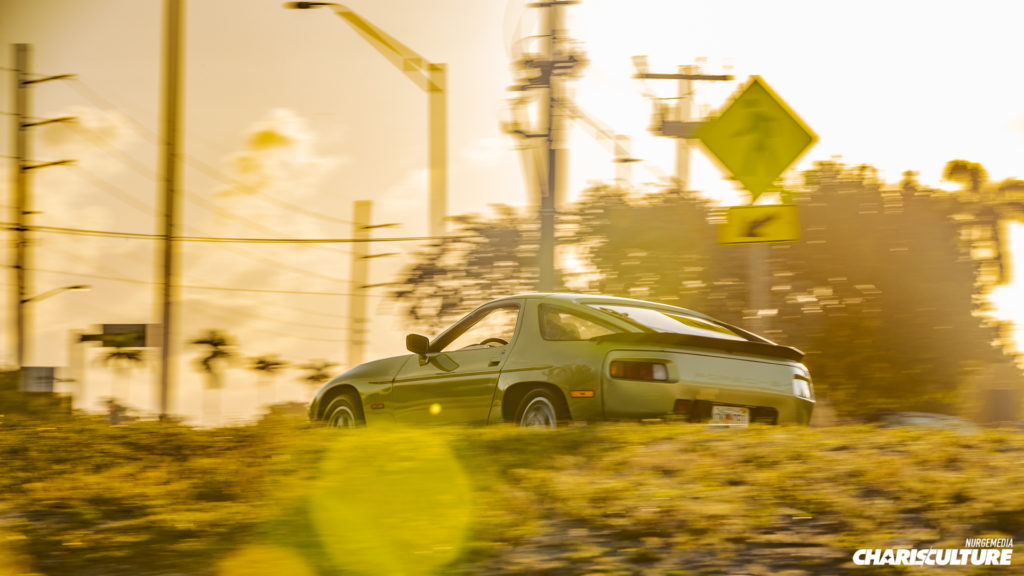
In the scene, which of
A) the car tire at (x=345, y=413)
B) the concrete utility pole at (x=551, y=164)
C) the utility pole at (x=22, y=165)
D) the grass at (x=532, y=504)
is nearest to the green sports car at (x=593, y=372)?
the car tire at (x=345, y=413)

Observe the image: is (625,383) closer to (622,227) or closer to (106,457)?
(106,457)

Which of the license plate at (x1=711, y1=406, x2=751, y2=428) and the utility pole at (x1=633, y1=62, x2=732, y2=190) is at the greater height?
the utility pole at (x1=633, y1=62, x2=732, y2=190)

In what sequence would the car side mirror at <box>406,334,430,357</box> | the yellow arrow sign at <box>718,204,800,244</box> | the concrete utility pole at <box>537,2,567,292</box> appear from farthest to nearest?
the concrete utility pole at <box>537,2,567,292</box>, the yellow arrow sign at <box>718,204,800,244</box>, the car side mirror at <box>406,334,430,357</box>

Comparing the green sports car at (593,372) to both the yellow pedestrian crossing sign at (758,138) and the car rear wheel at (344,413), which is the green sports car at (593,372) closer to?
the car rear wheel at (344,413)

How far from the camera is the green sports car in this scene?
7.14m


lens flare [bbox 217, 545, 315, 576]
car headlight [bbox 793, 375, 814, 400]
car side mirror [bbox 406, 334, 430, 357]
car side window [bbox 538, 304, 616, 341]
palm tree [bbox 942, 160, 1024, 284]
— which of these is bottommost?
lens flare [bbox 217, 545, 315, 576]

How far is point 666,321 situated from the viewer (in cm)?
783

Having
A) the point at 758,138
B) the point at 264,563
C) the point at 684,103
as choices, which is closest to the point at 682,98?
Result: the point at 684,103

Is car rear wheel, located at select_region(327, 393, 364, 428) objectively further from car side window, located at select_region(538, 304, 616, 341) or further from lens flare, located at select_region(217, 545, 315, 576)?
lens flare, located at select_region(217, 545, 315, 576)

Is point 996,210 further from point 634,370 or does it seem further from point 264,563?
point 264,563

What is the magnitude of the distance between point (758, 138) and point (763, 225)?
87cm

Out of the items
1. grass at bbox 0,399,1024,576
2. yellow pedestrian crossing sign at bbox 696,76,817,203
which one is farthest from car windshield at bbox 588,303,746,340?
yellow pedestrian crossing sign at bbox 696,76,817,203

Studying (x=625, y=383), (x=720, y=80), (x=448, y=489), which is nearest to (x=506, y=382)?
(x=625, y=383)

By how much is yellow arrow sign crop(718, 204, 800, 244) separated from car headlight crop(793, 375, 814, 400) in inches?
50.0
